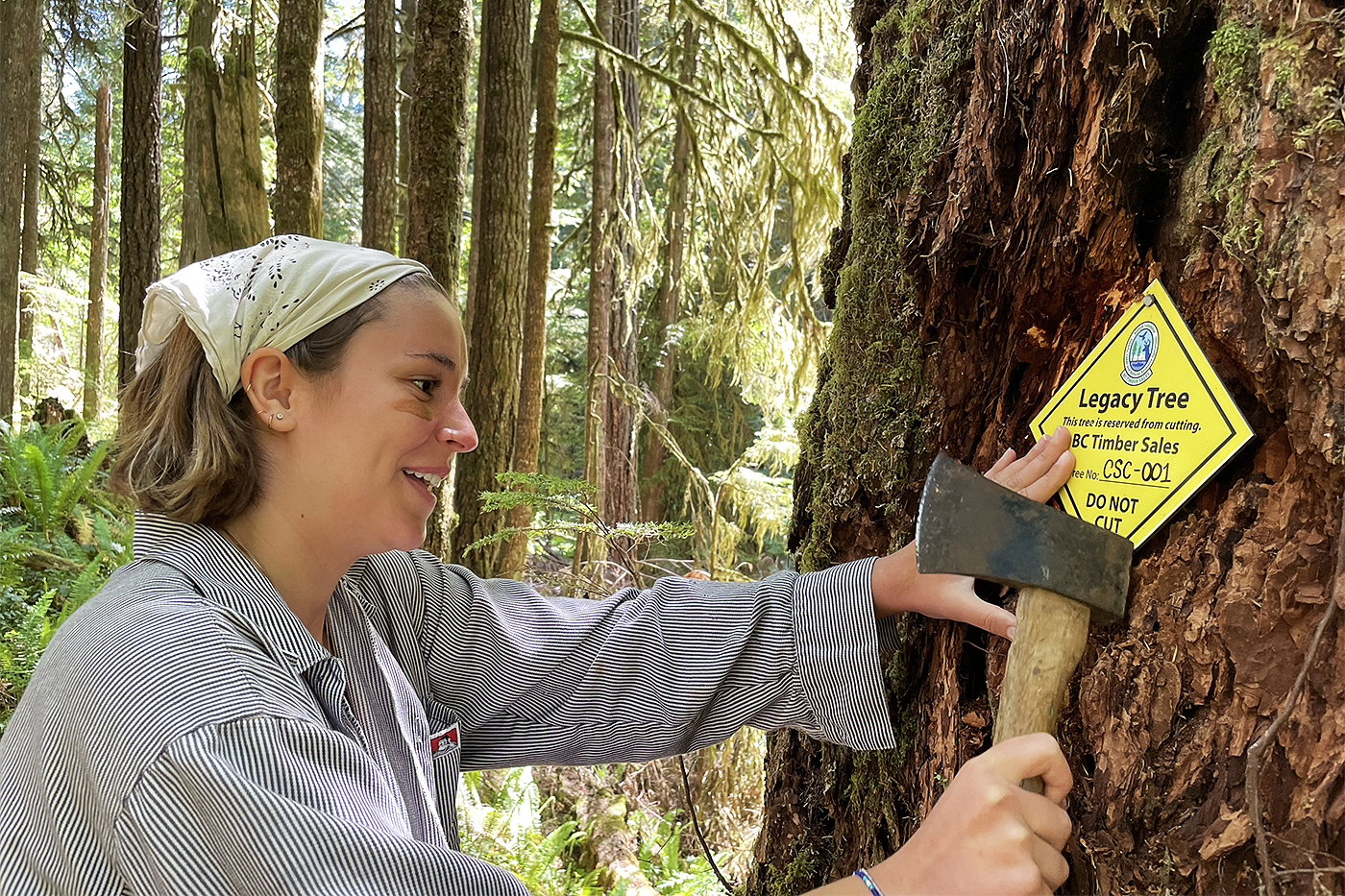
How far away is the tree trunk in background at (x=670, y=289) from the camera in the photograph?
31.7 ft

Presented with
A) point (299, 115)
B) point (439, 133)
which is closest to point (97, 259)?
point (299, 115)

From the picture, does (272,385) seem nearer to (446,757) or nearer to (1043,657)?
(446,757)

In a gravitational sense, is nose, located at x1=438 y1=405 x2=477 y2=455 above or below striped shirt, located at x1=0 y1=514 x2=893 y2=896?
above

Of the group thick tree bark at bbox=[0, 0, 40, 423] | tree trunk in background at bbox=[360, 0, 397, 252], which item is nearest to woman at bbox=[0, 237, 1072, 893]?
tree trunk in background at bbox=[360, 0, 397, 252]

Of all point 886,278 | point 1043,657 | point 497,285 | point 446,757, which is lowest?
point 446,757

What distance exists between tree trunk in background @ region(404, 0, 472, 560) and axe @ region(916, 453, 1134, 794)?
14.5ft

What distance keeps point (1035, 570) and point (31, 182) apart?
46.5 ft

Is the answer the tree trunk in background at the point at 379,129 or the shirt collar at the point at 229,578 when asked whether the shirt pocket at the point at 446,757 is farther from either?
the tree trunk in background at the point at 379,129

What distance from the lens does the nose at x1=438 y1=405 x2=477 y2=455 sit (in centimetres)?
184

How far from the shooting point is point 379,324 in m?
1.78

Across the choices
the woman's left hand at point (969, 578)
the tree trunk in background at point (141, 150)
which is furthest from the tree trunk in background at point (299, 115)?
the woman's left hand at point (969, 578)

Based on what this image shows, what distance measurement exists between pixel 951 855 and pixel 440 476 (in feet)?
3.81

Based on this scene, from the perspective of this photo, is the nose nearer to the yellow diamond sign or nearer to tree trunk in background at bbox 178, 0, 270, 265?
the yellow diamond sign

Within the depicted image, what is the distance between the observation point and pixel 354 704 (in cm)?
180
